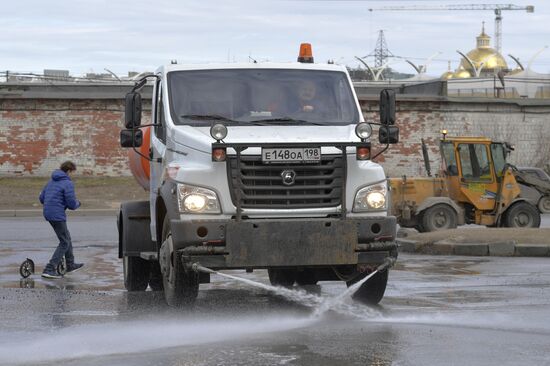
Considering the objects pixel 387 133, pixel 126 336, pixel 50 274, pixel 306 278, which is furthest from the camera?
pixel 50 274

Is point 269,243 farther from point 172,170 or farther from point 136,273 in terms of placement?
point 136,273

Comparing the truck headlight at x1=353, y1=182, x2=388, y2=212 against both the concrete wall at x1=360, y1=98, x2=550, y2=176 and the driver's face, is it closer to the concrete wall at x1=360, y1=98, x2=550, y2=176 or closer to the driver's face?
the driver's face

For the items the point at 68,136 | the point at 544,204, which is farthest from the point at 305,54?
the point at 68,136

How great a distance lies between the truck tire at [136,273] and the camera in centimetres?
1441

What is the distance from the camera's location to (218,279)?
1582 centimetres

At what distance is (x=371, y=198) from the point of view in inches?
452

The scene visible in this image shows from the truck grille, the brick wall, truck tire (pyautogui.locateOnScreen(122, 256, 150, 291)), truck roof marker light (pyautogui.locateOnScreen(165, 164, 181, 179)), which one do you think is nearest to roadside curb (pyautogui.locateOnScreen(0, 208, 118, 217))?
the brick wall

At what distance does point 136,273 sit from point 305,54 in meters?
3.63

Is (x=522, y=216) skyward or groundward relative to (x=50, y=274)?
groundward

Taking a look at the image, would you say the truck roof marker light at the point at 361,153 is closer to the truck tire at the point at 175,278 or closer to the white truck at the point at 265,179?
the white truck at the point at 265,179

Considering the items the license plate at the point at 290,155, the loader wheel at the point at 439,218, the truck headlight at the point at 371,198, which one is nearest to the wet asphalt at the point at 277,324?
the truck headlight at the point at 371,198

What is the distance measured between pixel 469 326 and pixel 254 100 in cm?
344

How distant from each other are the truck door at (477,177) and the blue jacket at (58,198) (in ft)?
38.2

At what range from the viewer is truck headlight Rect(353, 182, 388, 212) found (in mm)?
11414
